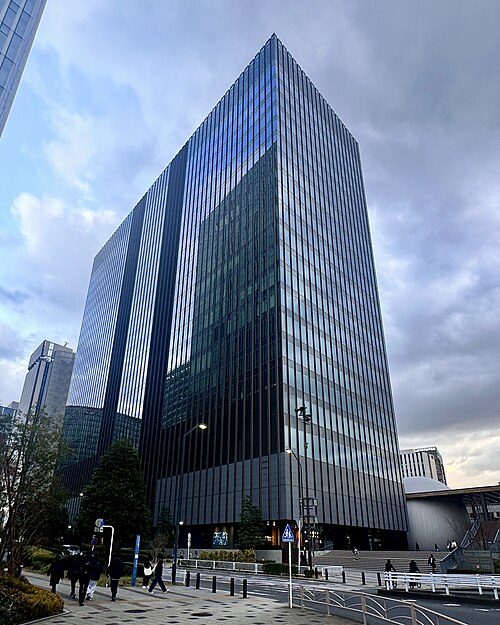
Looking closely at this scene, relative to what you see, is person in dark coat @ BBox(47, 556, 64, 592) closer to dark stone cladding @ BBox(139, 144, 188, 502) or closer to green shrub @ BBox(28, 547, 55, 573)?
green shrub @ BBox(28, 547, 55, 573)

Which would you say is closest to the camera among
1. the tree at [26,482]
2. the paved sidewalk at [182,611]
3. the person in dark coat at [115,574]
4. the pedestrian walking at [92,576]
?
the paved sidewalk at [182,611]

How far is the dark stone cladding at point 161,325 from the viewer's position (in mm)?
75625

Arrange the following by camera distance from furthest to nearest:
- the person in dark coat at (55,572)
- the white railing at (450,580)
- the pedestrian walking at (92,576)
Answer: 1. the white railing at (450,580)
2. the person in dark coat at (55,572)
3. the pedestrian walking at (92,576)

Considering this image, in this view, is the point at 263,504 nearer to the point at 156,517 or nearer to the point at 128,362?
the point at 156,517

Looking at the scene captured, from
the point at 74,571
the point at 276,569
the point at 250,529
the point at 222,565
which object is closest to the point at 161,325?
the point at 250,529

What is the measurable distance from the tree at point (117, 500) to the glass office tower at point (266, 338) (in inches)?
241

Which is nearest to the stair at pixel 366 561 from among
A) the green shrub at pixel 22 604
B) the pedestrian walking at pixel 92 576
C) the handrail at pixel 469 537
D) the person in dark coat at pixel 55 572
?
the handrail at pixel 469 537

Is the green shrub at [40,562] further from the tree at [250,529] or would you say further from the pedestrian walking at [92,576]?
the tree at [250,529]

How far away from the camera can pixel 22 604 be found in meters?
12.5

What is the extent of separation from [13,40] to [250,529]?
178 feet

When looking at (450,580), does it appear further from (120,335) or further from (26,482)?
(120,335)

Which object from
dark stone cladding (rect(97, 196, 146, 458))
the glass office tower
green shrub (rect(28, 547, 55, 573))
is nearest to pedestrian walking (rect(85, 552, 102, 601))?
green shrub (rect(28, 547, 55, 573))

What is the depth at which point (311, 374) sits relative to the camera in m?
58.2

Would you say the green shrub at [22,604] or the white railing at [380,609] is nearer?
the white railing at [380,609]
